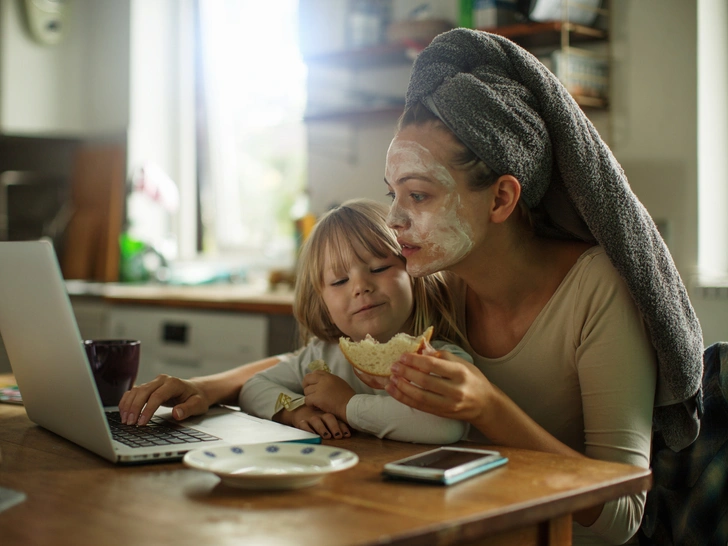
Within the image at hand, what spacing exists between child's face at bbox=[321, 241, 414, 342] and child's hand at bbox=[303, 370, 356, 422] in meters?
0.19

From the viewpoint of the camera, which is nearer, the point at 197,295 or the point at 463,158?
the point at 463,158

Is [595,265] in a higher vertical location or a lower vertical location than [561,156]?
lower

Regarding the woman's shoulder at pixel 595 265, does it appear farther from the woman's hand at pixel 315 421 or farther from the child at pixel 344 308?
the woman's hand at pixel 315 421

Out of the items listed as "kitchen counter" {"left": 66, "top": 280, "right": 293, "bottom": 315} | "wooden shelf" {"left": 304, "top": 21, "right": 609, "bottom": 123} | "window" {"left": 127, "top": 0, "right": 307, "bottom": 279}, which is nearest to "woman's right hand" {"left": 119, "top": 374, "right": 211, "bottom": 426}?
"kitchen counter" {"left": 66, "top": 280, "right": 293, "bottom": 315}

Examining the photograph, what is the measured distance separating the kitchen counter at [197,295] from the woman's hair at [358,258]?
1162 mm

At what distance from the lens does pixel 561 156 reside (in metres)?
1.21

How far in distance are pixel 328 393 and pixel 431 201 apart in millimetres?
350

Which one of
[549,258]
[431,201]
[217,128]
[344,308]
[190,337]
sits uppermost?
[217,128]

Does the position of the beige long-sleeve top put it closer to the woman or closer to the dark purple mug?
the woman

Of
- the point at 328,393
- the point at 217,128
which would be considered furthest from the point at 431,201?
the point at 217,128

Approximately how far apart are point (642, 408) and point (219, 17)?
373 cm

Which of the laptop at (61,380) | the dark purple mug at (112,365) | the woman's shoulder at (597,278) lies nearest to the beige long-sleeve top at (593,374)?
the woman's shoulder at (597,278)

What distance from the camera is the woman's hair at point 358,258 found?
1.42 meters

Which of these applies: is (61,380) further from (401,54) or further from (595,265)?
(401,54)
